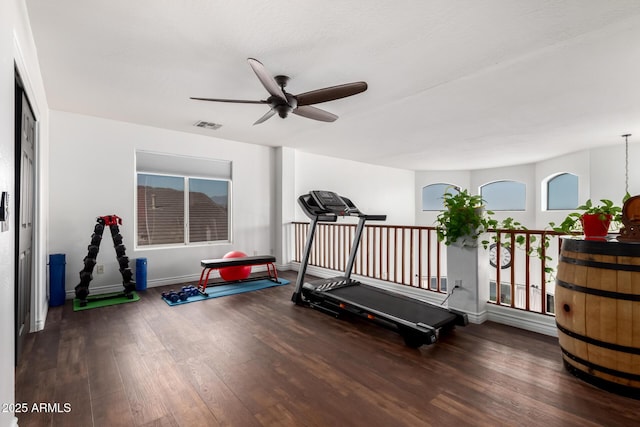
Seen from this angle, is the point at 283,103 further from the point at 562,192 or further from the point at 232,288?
the point at 562,192

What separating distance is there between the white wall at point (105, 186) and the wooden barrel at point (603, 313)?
4.89 metres

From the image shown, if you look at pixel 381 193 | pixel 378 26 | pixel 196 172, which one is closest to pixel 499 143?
pixel 381 193

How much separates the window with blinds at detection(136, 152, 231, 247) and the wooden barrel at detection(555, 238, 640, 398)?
4.93m

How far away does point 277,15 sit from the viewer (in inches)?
83.1

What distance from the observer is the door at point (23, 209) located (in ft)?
7.42

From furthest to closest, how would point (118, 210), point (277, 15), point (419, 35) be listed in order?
point (118, 210) < point (419, 35) < point (277, 15)

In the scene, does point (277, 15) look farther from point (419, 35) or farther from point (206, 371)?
point (206, 371)

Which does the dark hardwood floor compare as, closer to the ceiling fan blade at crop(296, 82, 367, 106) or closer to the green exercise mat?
the green exercise mat

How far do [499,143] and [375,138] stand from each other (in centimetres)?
246

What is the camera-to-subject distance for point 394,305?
3.17 m

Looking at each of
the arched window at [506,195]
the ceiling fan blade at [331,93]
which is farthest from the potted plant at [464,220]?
the arched window at [506,195]

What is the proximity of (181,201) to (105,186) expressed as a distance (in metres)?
1.08

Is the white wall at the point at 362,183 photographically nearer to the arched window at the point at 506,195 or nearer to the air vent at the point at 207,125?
the air vent at the point at 207,125

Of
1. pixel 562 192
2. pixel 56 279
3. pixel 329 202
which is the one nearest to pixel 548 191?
pixel 562 192
